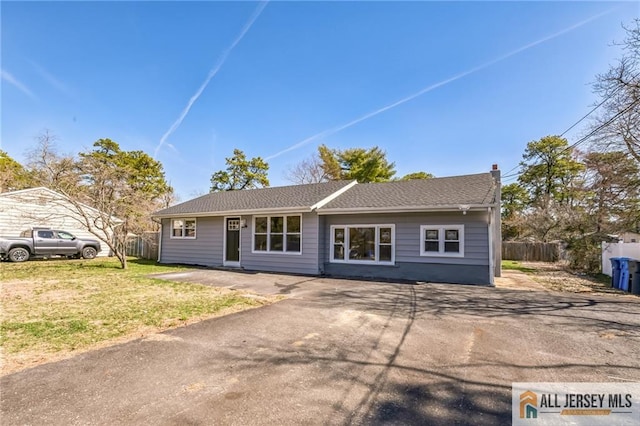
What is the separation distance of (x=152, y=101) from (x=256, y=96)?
5.02 metres

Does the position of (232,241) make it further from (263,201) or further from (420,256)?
(420,256)

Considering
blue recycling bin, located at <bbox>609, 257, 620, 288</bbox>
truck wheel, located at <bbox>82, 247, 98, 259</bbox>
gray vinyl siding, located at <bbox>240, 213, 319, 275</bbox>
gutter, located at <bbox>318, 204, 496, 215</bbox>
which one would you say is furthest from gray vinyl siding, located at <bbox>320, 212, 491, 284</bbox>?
truck wheel, located at <bbox>82, 247, 98, 259</bbox>

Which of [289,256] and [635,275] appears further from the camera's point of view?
[289,256]

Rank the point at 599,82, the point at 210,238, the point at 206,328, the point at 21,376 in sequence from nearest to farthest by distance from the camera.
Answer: the point at 21,376 < the point at 206,328 < the point at 599,82 < the point at 210,238

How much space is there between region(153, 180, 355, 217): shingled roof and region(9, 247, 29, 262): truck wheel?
6.25 metres

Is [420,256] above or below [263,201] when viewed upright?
below

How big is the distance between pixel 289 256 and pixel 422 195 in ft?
18.6

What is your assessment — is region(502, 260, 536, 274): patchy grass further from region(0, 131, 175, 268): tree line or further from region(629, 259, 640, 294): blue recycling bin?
region(0, 131, 175, 268): tree line

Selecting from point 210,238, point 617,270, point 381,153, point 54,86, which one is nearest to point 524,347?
point 617,270

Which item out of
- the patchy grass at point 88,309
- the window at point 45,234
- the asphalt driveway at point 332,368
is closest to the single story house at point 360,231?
the asphalt driveway at point 332,368

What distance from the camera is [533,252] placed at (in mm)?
22406

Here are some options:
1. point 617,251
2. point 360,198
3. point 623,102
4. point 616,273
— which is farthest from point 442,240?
point 623,102

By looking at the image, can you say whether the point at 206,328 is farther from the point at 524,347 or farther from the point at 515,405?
the point at 524,347

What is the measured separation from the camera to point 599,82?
1238 cm
